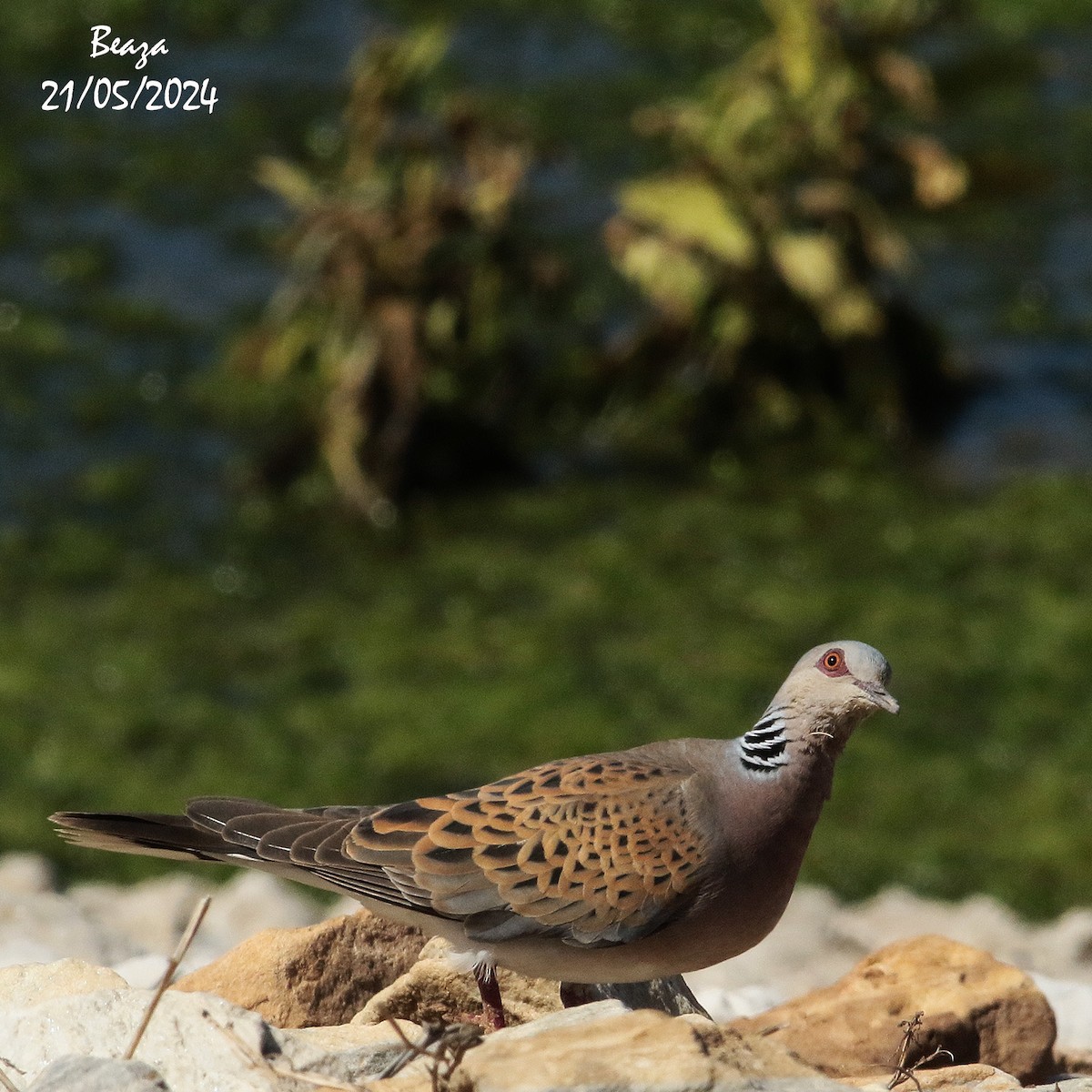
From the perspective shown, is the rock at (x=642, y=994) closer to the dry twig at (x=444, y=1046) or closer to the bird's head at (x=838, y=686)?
the bird's head at (x=838, y=686)

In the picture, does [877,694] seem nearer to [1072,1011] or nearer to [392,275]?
[1072,1011]

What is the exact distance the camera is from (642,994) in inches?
192

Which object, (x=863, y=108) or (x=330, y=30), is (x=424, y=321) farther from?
(x=330, y=30)

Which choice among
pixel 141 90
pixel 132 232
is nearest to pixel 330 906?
pixel 132 232

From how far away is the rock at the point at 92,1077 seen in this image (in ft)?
11.3

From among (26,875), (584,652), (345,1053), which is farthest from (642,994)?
(584,652)

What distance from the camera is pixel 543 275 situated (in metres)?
11.2

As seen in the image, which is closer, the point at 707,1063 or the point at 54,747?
the point at 707,1063

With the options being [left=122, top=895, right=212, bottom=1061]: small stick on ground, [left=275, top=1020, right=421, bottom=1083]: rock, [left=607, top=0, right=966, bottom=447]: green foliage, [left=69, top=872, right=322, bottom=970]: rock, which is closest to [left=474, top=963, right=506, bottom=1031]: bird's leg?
[left=275, top=1020, right=421, bottom=1083]: rock

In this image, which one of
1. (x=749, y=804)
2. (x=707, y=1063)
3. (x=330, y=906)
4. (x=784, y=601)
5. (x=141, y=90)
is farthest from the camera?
(x=141, y=90)

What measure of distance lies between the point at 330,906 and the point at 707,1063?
16.1 feet

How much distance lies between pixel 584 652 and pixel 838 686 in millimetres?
5565

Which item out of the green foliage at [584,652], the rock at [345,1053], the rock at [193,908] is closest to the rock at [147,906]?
the rock at [193,908]

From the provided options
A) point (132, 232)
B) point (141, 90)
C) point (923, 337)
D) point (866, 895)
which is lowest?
point (866, 895)
